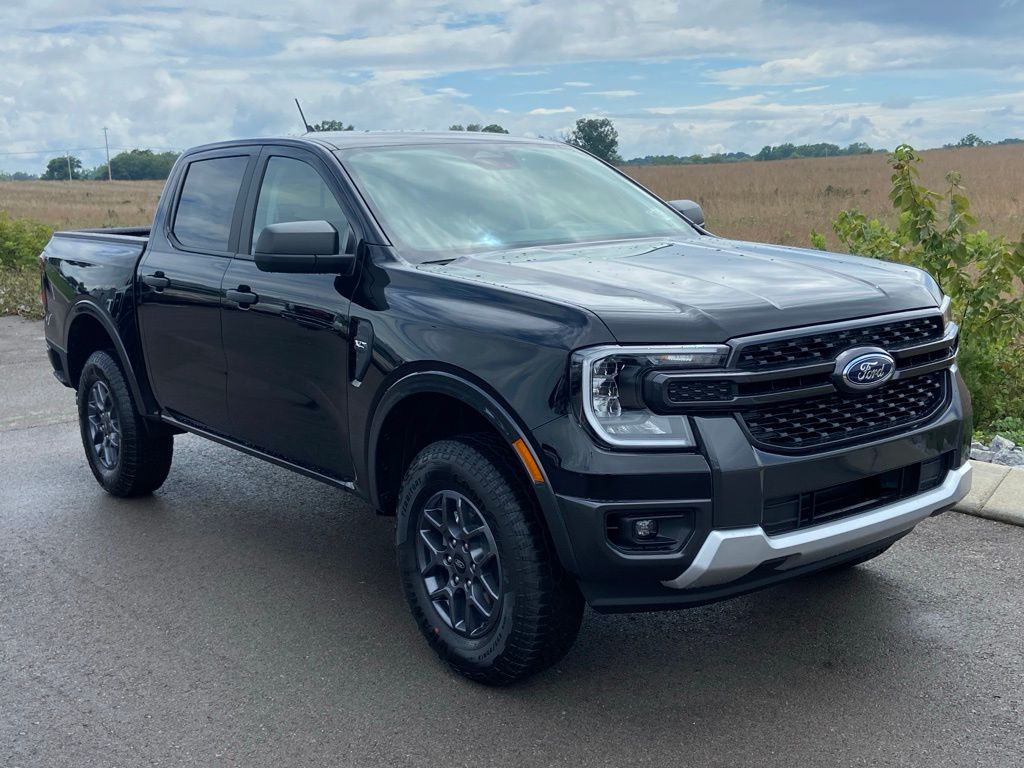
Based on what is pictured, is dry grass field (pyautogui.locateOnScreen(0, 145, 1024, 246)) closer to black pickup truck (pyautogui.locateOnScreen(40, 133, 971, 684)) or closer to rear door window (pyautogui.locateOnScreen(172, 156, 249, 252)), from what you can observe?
rear door window (pyautogui.locateOnScreen(172, 156, 249, 252))

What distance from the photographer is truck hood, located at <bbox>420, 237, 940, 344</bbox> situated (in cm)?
329

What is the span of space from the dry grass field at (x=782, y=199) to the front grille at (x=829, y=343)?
9811 millimetres

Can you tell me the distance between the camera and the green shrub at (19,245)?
→ 17375mm

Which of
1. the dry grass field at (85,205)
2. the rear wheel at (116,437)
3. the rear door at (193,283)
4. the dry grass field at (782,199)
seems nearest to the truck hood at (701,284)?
the rear door at (193,283)

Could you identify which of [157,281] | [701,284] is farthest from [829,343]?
[157,281]

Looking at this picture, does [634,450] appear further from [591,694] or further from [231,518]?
[231,518]

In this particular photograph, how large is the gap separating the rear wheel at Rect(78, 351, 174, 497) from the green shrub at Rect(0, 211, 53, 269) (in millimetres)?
12074

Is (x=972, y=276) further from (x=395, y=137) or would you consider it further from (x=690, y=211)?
(x=395, y=137)

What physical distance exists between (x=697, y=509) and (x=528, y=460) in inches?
20.7

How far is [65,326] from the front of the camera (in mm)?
6406

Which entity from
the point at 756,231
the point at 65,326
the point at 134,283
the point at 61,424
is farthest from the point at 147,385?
the point at 756,231

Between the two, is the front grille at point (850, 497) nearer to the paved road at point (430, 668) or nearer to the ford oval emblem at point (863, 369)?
the ford oval emblem at point (863, 369)

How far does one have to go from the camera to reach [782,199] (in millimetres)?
28125

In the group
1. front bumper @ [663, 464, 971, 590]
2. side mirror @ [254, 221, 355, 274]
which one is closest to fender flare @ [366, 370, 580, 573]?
front bumper @ [663, 464, 971, 590]
